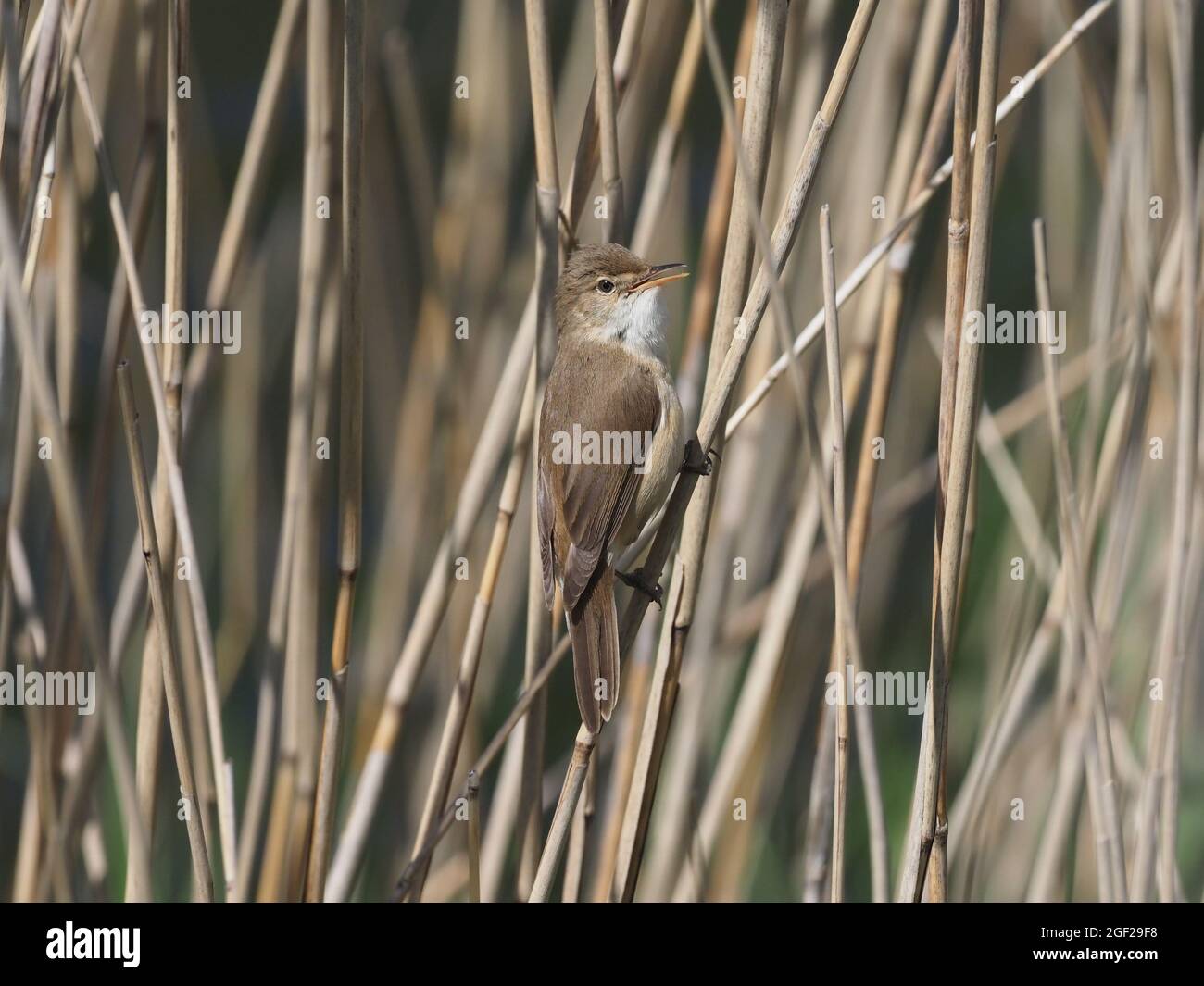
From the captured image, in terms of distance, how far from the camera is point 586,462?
250 cm

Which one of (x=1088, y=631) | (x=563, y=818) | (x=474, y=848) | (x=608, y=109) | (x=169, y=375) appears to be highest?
(x=608, y=109)

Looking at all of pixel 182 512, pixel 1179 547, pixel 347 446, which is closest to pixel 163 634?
pixel 182 512

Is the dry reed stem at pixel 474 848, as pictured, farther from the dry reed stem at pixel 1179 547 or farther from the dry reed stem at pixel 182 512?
the dry reed stem at pixel 1179 547

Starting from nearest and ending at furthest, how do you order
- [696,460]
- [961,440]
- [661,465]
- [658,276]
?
1. [961,440]
2. [696,460]
3. [661,465]
4. [658,276]

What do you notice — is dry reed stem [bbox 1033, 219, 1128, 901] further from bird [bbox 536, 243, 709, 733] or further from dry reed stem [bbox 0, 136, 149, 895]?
dry reed stem [bbox 0, 136, 149, 895]

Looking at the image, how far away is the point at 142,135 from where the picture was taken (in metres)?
2.35

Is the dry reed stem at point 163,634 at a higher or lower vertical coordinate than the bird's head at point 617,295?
lower

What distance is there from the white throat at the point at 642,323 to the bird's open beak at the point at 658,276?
0.07 ft

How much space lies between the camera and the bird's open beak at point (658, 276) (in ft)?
8.27

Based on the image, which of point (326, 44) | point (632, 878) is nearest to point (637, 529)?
point (632, 878)

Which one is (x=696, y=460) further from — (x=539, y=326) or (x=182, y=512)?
(x=182, y=512)

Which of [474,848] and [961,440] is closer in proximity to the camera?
[961,440]

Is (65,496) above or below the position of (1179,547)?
above

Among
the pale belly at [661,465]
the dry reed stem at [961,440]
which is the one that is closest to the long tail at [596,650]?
the pale belly at [661,465]
